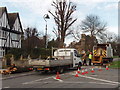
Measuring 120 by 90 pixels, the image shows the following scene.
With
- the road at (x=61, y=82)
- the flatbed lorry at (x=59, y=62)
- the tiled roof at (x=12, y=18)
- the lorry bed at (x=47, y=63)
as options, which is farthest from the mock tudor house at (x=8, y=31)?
the road at (x=61, y=82)

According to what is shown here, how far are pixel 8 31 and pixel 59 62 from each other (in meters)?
25.0

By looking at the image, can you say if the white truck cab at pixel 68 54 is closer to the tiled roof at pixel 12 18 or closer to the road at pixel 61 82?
the road at pixel 61 82

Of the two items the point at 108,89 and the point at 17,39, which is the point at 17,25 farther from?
the point at 108,89

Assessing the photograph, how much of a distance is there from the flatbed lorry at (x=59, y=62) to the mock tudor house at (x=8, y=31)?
19.3 m

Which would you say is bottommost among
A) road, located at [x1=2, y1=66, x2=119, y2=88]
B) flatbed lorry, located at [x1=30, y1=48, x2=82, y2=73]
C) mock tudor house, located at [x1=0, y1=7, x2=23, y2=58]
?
road, located at [x1=2, y1=66, x2=119, y2=88]

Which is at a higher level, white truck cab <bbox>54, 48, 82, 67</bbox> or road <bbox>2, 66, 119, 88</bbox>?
white truck cab <bbox>54, 48, 82, 67</bbox>

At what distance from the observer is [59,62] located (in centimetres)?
1706

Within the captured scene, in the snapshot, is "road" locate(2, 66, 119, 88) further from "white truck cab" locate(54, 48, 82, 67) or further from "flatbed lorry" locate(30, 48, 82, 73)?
"white truck cab" locate(54, 48, 82, 67)

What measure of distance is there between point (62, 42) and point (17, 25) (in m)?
13.9

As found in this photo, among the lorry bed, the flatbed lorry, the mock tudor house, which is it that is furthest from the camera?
the mock tudor house

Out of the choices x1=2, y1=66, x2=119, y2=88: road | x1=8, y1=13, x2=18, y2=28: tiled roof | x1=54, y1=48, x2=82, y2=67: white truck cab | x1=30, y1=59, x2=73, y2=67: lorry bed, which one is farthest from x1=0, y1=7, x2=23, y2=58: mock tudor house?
x1=2, y1=66, x2=119, y2=88: road

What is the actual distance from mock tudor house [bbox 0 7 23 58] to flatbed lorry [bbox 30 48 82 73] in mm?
19253

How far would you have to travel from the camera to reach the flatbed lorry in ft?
51.9

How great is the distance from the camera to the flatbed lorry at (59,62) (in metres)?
15.8
